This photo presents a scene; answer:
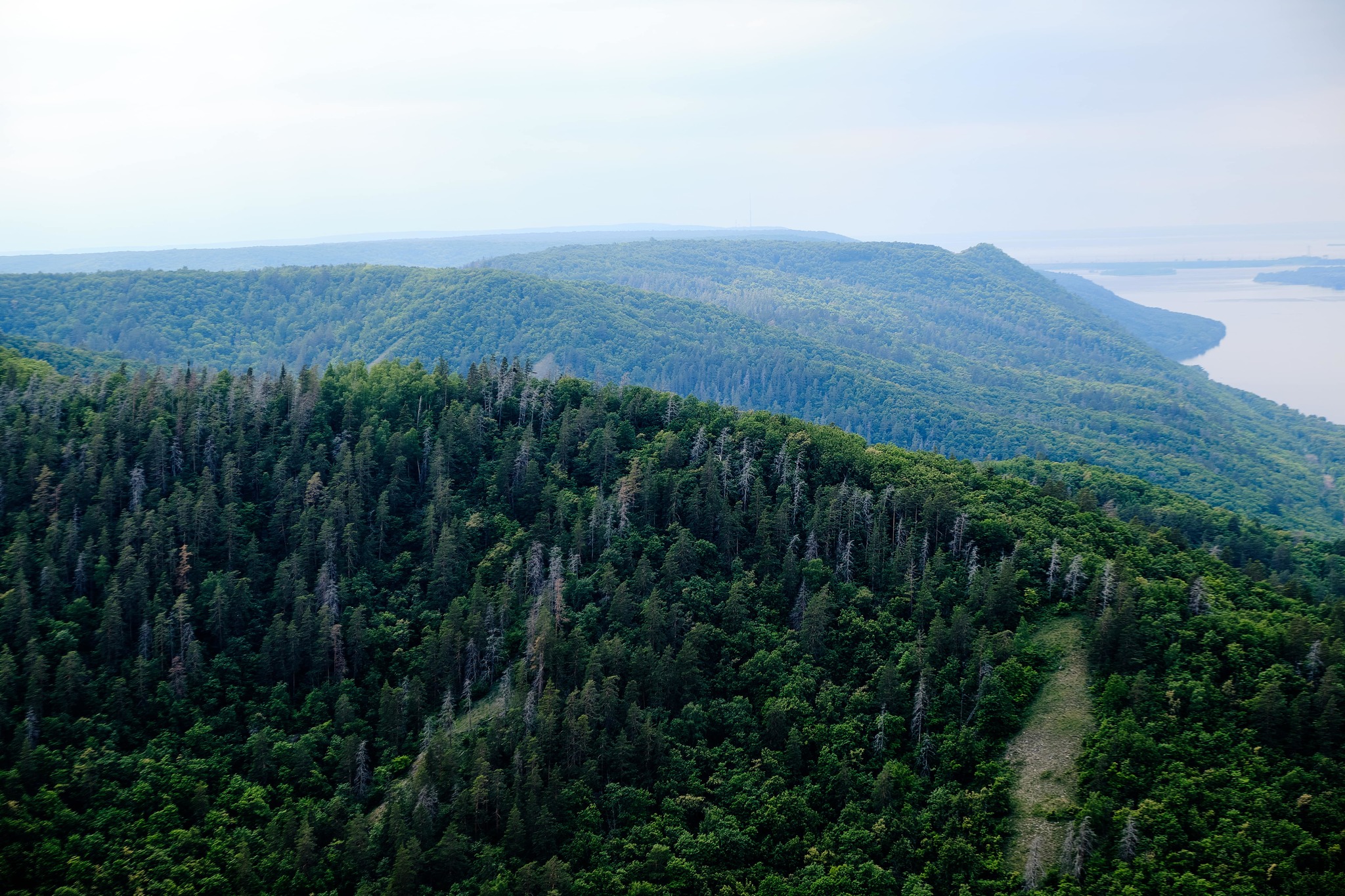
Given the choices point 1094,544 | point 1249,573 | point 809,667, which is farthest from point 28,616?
point 1249,573

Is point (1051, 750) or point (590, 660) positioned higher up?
Result: point (590, 660)

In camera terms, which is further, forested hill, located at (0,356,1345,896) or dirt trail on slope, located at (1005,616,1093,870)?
forested hill, located at (0,356,1345,896)

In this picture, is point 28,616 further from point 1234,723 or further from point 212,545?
point 1234,723

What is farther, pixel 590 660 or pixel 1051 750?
pixel 590 660

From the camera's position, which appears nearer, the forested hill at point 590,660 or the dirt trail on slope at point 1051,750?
the dirt trail on slope at point 1051,750
